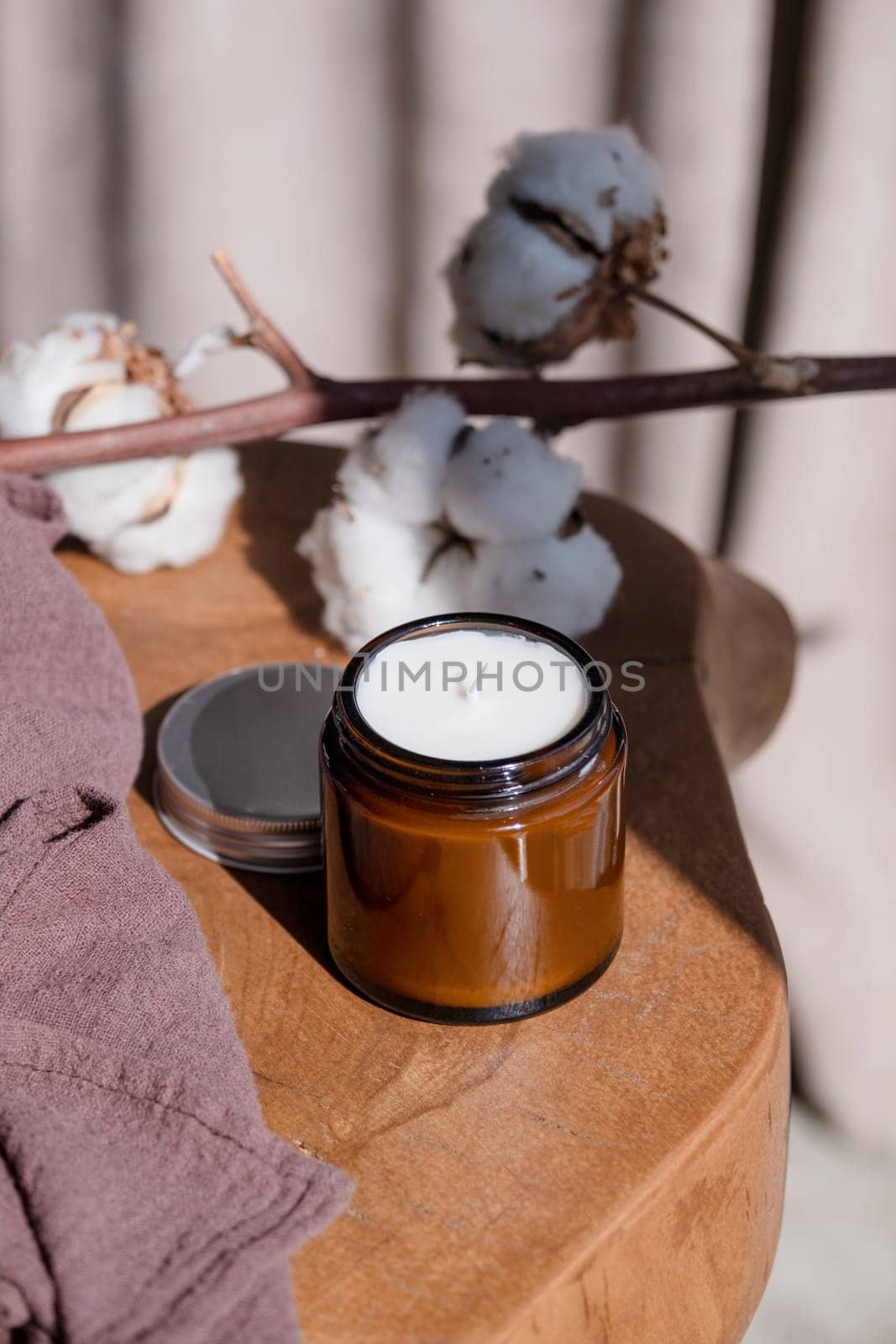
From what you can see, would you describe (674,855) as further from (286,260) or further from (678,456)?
(286,260)

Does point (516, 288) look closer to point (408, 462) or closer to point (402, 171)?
point (408, 462)

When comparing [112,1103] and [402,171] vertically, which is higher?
[402,171]

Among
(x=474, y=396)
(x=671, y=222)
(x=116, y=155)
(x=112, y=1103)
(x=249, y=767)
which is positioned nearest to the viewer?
A: (x=112, y=1103)

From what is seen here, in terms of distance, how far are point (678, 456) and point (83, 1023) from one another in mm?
801

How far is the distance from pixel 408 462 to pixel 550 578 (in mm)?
80

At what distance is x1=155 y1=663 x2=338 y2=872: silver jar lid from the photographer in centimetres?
48

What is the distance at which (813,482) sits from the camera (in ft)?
3.24

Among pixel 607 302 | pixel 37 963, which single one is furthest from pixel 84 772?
pixel 607 302

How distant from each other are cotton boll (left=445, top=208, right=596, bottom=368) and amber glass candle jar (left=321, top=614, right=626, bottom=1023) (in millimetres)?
226

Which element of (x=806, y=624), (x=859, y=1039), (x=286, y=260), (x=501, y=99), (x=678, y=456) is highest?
(x=501, y=99)

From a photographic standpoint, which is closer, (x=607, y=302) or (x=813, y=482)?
(x=607, y=302)

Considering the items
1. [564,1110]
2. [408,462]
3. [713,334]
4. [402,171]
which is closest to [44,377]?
[408,462]

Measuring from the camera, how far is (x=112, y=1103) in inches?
14.3

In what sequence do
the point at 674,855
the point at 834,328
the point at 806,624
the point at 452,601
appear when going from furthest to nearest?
the point at 806,624
the point at 834,328
the point at 452,601
the point at 674,855
